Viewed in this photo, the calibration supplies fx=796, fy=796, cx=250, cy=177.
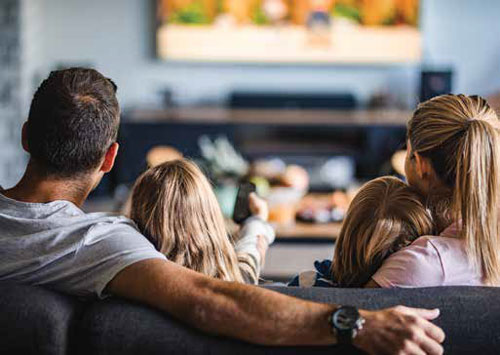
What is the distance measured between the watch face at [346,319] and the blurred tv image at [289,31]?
5032 millimetres

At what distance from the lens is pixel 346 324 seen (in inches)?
51.8

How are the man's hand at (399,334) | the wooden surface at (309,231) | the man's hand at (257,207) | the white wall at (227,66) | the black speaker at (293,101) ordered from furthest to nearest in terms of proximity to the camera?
the white wall at (227,66) → the black speaker at (293,101) → the wooden surface at (309,231) → the man's hand at (257,207) → the man's hand at (399,334)

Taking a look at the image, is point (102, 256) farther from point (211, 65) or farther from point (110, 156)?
point (211, 65)

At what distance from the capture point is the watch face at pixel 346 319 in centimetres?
132

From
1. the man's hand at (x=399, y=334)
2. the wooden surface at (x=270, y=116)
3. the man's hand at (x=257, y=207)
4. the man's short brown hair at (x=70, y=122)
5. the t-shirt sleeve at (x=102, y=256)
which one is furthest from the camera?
the wooden surface at (x=270, y=116)

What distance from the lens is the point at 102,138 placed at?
1.61m

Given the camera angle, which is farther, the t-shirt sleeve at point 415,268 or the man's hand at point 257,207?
the man's hand at point 257,207

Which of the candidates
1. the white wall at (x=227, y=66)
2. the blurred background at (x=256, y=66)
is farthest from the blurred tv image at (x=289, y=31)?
the white wall at (x=227, y=66)

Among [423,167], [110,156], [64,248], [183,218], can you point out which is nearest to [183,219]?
[183,218]

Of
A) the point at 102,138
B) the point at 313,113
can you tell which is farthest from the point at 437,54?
the point at 102,138

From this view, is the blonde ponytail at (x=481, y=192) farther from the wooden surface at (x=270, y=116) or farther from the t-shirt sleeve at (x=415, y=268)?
the wooden surface at (x=270, y=116)

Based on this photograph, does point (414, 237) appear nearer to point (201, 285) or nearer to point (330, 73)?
point (201, 285)

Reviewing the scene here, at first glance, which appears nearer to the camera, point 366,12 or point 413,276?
point 413,276

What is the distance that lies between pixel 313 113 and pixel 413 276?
14.9 feet
